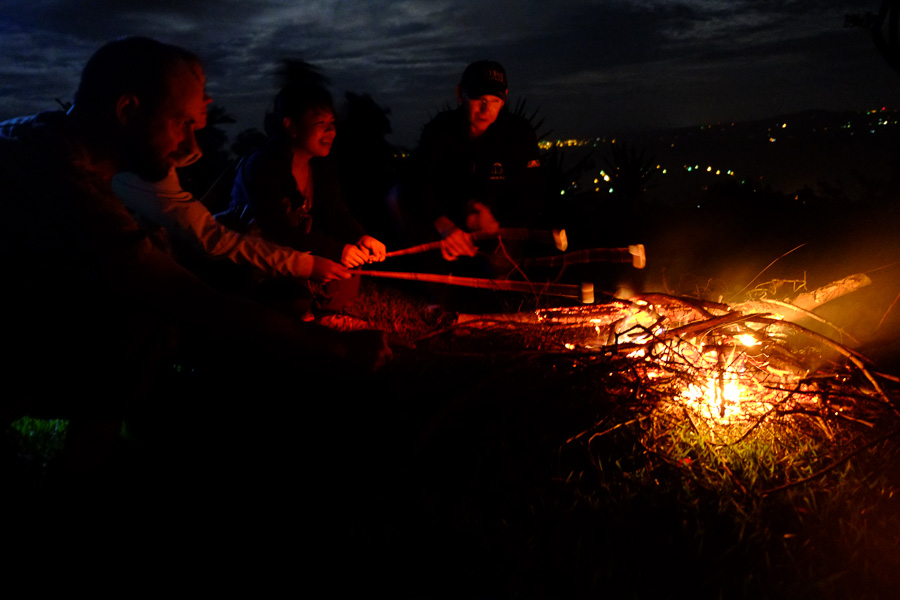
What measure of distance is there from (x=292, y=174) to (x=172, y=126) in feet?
6.38

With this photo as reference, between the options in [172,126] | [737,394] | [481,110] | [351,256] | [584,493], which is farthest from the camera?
[481,110]

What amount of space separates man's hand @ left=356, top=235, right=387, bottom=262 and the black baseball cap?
148cm

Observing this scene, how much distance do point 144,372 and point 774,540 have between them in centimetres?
238

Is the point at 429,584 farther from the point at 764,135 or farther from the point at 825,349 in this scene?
the point at 764,135

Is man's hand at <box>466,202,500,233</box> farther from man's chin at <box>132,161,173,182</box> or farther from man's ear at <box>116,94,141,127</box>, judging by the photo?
man's ear at <box>116,94,141,127</box>

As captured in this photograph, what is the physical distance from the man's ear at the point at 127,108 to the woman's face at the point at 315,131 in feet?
6.41

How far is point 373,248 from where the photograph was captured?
13.0ft

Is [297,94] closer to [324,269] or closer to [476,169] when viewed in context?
[324,269]

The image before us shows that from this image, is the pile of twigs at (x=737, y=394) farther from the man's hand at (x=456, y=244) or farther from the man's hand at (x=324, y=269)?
the man's hand at (x=456, y=244)

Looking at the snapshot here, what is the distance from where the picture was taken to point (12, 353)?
2.04 metres

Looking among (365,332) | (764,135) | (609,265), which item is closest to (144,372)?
(365,332)

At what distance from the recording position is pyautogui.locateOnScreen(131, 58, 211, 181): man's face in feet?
6.76

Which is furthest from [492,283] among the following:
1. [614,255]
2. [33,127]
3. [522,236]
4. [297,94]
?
[33,127]

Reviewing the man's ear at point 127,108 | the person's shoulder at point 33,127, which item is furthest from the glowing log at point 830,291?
the person's shoulder at point 33,127
